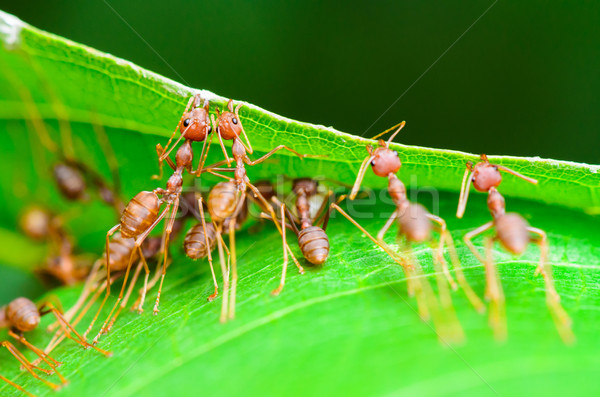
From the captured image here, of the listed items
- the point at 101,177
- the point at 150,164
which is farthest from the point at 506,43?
the point at 101,177

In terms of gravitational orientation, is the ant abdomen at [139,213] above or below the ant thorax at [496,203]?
above

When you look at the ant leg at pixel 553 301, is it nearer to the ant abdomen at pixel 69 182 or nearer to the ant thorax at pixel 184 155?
the ant thorax at pixel 184 155

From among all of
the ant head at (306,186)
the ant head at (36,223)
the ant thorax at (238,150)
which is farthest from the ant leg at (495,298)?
the ant head at (36,223)

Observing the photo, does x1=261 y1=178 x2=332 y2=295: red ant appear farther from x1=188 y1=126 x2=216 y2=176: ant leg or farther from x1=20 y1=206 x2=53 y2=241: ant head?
x1=20 y1=206 x2=53 y2=241: ant head

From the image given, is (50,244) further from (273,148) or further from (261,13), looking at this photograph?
(261,13)

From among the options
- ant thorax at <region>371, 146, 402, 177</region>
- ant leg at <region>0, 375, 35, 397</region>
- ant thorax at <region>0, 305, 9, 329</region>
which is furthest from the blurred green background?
ant leg at <region>0, 375, 35, 397</region>

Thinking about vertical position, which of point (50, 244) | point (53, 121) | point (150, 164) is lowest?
point (50, 244)

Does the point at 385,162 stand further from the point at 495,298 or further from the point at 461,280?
the point at 495,298
